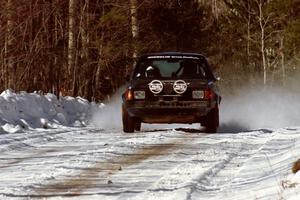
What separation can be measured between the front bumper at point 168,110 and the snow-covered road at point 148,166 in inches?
30.3

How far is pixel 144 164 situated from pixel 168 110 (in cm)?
498

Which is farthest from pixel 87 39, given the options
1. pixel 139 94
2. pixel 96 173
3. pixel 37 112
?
pixel 96 173

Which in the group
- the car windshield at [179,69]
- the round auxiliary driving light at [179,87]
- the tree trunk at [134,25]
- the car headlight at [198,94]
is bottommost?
the car headlight at [198,94]

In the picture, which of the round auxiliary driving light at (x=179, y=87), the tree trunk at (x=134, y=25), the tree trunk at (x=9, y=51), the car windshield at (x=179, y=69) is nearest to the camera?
the round auxiliary driving light at (x=179, y=87)

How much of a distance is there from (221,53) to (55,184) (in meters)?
39.9

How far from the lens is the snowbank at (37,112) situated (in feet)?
49.2

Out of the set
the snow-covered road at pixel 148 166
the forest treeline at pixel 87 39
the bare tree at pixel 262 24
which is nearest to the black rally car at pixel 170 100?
the snow-covered road at pixel 148 166

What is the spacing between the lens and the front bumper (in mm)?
13766

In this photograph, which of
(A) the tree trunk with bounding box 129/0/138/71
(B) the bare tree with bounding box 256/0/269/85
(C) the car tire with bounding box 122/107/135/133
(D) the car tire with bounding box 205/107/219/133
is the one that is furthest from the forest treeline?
(D) the car tire with bounding box 205/107/219/133

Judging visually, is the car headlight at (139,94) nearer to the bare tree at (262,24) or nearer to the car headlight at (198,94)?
the car headlight at (198,94)

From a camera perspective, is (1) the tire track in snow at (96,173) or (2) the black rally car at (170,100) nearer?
(1) the tire track in snow at (96,173)

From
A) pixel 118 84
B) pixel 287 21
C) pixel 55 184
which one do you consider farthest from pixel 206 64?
pixel 287 21

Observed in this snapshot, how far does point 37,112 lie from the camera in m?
16.7

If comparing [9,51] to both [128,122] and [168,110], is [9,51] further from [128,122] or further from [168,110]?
[168,110]
